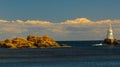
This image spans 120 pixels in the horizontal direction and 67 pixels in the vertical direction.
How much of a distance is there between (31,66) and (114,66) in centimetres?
1797

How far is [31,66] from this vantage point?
111188 mm


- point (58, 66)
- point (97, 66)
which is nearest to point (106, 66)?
point (97, 66)

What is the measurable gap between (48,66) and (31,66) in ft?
11.7

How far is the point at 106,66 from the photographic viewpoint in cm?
10750

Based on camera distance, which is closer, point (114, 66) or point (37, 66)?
point (114, 66)

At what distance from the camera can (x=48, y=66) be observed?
362ft

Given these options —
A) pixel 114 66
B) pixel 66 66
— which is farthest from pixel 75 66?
pixel 114 66

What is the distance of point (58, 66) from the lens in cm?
10881

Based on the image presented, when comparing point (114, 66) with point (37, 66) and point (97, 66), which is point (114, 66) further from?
point (37, 66)

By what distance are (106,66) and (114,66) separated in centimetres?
470

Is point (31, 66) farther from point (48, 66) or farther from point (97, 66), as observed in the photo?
point (97, 66)


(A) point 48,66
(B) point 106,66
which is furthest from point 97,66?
(A) point 48,66

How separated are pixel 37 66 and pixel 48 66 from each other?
2647 mm

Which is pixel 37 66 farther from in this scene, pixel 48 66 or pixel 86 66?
pixel 86 66
